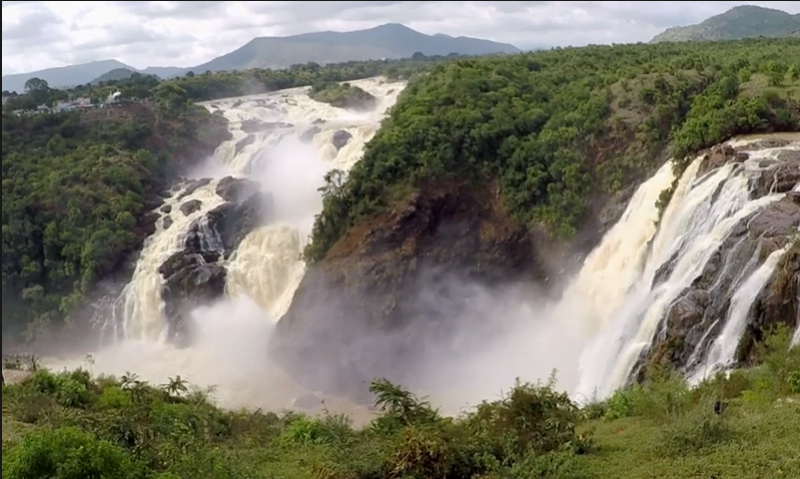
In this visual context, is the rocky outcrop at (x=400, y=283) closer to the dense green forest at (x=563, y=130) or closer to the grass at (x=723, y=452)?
the dense green forest at (x=563, y=130)

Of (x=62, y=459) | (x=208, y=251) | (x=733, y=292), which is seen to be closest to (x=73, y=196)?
(x=208, y=251)

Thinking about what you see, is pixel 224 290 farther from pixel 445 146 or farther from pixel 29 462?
pixel 29 462

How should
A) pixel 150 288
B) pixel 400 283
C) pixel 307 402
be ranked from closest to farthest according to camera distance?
pixel 307 402 < pixel 400 283 < pixel 150 288

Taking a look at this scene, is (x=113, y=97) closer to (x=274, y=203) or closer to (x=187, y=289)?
(x=274, y=203)

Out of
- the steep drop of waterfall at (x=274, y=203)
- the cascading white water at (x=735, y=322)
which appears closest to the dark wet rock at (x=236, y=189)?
the steep drop of waterfall at (x=274, y=203)

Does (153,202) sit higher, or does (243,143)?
(243,143)
